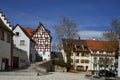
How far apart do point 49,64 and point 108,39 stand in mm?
18091

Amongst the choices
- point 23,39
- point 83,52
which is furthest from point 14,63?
point 83,52

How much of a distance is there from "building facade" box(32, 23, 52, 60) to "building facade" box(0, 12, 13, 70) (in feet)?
114

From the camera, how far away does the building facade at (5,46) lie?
56906 millimetres

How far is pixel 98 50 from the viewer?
118 meters

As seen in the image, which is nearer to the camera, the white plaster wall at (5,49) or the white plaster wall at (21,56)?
the white plaster wall at (5,49)

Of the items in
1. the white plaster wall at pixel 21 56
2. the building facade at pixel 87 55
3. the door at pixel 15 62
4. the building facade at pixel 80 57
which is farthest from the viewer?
the building facade at pixel 80 57

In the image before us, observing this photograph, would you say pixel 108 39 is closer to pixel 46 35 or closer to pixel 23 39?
pixel 23 39

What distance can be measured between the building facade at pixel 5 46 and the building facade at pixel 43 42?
114ft

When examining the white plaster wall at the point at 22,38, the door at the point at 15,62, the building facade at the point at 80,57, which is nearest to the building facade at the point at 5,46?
the door at the point at 15,62

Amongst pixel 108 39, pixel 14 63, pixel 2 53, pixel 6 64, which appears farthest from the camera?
pixel 108 39

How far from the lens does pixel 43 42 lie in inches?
3942

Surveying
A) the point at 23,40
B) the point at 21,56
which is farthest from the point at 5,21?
the point at 23,40

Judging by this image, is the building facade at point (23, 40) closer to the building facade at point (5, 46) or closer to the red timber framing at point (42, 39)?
the red timber framing at point (42, 39)

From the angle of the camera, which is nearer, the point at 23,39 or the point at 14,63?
the point at 14,63
